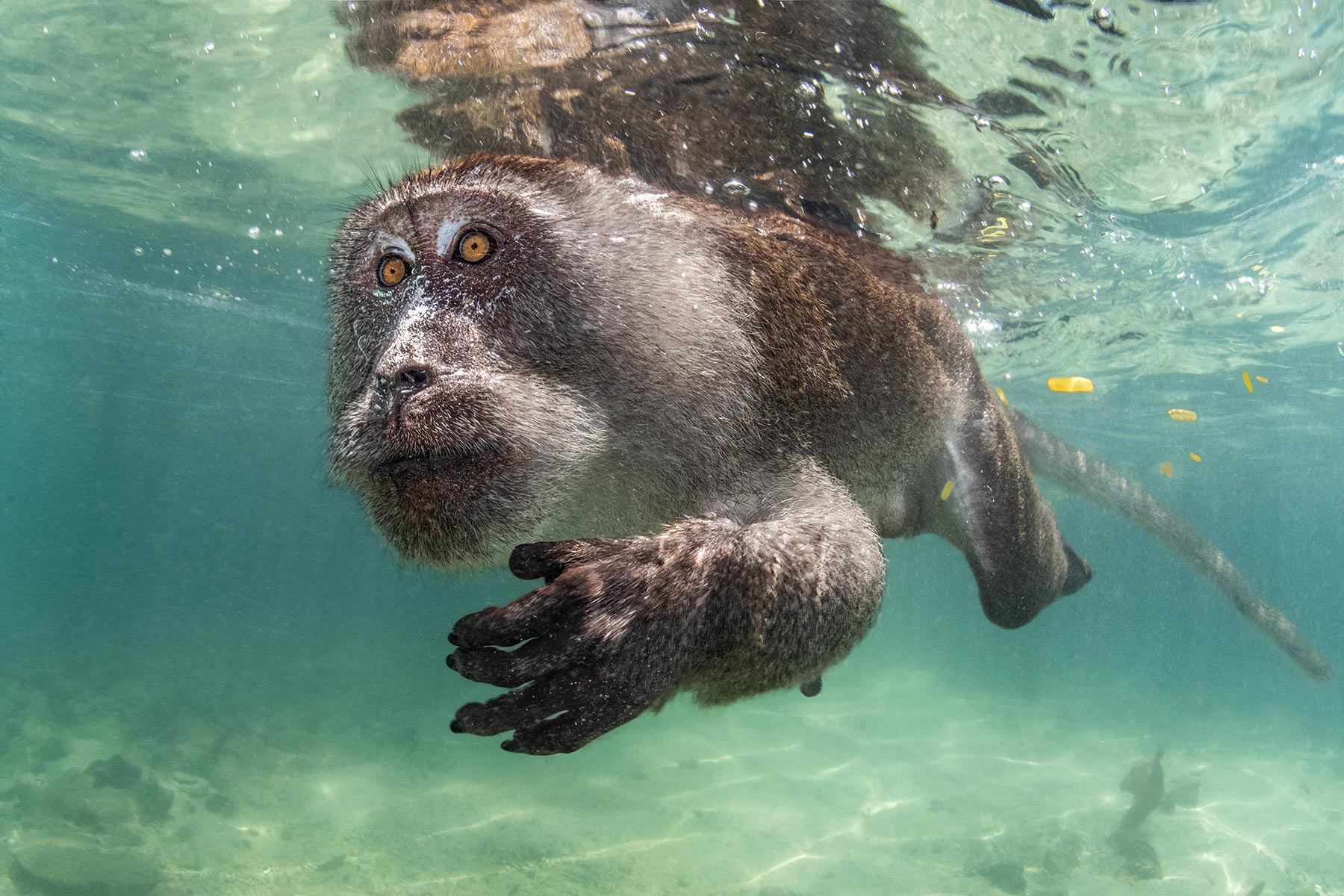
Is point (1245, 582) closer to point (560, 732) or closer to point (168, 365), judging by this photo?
point (560, 732)

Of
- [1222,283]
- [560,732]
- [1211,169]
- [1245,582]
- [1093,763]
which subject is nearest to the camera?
[560,732]

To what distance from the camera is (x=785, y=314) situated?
145 inches

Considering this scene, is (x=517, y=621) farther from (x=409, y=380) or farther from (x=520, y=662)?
(x=409, y=380)

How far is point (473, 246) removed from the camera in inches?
113

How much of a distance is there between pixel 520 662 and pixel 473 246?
60.6 inches

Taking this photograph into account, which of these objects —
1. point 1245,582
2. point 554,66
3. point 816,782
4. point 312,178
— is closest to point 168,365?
point 312,178

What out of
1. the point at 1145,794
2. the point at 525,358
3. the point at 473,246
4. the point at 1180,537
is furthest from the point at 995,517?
the point at 1145,794

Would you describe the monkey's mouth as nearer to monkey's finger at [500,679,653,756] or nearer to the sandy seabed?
monkey's finger at [500,679,653,756]

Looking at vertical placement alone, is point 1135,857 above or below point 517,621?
below

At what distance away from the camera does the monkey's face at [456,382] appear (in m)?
2.35

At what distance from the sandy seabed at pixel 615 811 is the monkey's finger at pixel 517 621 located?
34.4ft

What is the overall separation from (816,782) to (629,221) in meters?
17.2

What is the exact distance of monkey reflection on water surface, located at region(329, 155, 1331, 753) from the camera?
7.00ft

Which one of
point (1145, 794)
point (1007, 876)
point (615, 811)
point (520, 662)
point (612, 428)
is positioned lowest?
point (615, 811)
